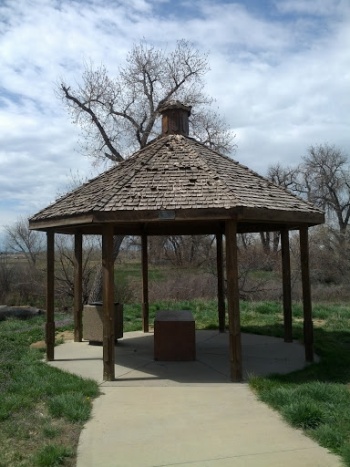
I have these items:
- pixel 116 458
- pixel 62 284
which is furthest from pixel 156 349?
pixel 62 284

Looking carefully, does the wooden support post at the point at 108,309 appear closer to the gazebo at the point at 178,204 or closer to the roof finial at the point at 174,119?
the gazebo at the point at 178,204

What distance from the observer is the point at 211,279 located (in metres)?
23.0

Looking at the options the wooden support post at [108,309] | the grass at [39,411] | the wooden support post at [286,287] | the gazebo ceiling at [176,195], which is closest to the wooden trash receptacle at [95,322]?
the grass at [39,411]

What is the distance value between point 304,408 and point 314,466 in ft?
3.98

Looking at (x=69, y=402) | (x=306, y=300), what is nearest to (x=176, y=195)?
(x=306, y=300)

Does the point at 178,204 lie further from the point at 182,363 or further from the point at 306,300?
the point at 306,300

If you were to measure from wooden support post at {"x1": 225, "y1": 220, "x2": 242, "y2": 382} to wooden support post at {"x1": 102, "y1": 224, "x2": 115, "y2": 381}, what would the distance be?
176 cm

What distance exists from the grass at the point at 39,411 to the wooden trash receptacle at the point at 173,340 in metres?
1.84

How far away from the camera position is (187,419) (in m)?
5.79

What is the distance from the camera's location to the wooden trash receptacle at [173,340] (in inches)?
352

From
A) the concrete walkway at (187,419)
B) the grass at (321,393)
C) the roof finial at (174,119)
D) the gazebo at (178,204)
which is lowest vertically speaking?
the concrete walkway at (187,419)

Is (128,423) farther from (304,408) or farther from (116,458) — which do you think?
(304,408)

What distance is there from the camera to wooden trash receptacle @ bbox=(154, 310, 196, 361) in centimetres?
895

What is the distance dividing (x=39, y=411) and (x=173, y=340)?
338 cm
